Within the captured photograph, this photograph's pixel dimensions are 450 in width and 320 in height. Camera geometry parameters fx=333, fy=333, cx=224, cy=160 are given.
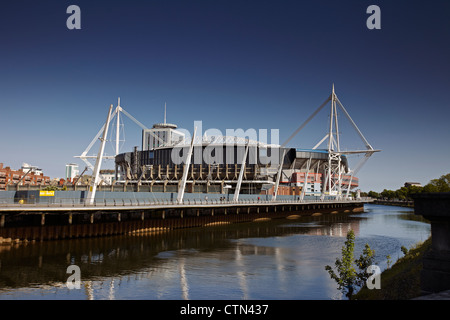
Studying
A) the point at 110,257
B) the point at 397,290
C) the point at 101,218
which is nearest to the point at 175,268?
the point at 110,257

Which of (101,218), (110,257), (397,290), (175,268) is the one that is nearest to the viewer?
(397,290)

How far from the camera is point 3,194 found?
152 ft

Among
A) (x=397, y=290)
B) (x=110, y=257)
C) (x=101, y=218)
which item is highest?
(x=101, y=218)

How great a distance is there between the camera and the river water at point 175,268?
70.7ft

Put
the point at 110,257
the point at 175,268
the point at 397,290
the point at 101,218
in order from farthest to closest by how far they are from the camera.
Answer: the point at 101,218, the point at 110,257, the point at 175,268, the point at 397,290

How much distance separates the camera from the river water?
2156 cm

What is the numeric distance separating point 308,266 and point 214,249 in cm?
1324

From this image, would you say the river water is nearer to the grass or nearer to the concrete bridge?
the concrete bridge

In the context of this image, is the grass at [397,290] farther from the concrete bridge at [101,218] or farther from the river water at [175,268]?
the concrete bridge at [101,218]

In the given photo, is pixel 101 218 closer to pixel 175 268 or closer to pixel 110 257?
pixel 110 257

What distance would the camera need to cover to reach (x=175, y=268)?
28906mm

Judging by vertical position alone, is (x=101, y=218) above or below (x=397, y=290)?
above
